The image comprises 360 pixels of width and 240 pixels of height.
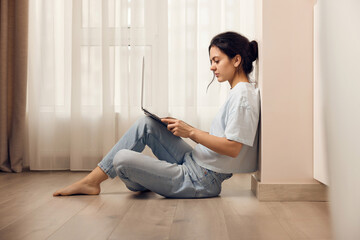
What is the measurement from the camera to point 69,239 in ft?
3.22

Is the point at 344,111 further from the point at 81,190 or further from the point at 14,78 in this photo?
the point at 14,78

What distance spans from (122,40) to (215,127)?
127 centimetres

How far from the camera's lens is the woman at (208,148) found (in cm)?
149

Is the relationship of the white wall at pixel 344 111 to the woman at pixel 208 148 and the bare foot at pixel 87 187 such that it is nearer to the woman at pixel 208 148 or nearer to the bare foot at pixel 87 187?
the woman at pixel 208 148

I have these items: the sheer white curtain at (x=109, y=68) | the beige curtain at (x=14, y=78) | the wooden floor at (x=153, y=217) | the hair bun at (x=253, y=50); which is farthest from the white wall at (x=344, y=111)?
the beige curtain at (x=14, y=78)

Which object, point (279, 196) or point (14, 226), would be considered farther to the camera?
point (279, 196)

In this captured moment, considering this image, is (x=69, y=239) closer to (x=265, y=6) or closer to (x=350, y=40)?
(x=350, y=40)

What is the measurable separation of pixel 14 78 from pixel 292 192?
6.79ft

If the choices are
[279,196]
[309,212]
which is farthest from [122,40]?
[309,212]

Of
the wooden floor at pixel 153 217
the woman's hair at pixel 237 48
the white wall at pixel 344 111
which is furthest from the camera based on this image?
the woman's hair at pixel 237 48

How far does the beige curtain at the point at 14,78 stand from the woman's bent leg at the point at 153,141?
1.23 m

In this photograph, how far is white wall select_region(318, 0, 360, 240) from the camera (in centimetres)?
32

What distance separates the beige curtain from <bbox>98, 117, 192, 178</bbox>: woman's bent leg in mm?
1233

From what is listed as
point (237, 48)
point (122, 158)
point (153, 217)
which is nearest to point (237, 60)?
point (237, 48)
